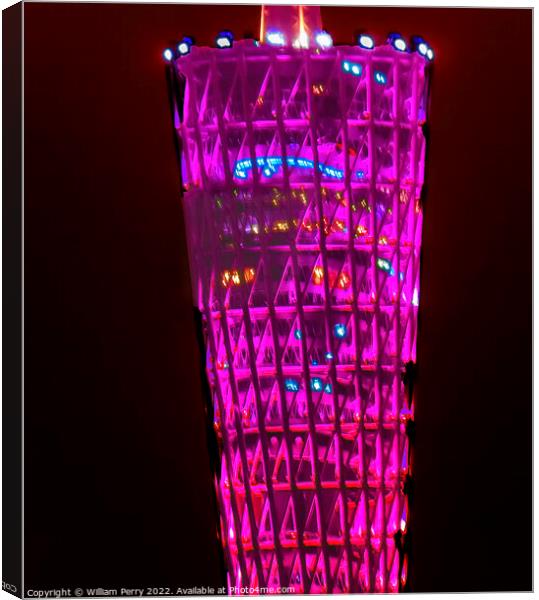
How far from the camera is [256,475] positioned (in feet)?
45.9

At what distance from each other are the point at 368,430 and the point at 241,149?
4570 mm

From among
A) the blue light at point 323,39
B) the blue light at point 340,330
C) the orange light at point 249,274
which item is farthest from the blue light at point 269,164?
the blue light at point 340,330

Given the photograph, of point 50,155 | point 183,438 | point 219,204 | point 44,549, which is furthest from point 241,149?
point 44,549

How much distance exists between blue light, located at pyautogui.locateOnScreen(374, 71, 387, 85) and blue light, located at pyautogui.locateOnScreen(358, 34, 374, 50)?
42 cm

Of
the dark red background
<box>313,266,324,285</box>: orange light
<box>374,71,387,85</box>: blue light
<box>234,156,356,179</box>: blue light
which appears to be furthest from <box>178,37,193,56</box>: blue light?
<box>313,266,324,285</box>: orange light

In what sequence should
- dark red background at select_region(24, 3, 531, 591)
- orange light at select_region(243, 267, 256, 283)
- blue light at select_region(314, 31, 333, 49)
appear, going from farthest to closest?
orange light at select_region(243, 267, 256, 283) < blue light at select_region(314, 31, 333, 49) < dark red background at select_region(24, 3, 531, 591)

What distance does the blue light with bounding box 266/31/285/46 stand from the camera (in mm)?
13305

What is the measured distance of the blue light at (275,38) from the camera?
43.7 feet

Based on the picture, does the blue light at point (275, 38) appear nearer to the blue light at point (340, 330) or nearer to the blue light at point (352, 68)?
the blue light at point (352, 68)

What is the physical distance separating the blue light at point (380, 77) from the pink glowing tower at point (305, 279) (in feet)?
0.06

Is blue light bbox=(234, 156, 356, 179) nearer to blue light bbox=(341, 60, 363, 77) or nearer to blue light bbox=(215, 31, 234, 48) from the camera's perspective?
blue light bbox=(341, 60, 363, 77)

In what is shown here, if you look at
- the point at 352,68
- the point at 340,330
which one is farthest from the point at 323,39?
the point at 340,330

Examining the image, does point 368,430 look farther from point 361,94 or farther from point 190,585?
point 361,94

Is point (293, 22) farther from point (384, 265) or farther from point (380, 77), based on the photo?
point (384, 265)
